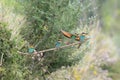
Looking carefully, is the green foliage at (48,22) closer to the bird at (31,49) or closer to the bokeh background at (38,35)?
the bokeh background at (38,35)

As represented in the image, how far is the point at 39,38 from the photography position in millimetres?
6414

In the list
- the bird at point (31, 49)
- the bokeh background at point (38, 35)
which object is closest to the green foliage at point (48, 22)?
the bokeh background at point (38, 35)

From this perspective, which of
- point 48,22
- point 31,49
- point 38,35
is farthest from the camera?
point 38,35

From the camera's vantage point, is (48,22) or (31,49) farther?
(48,22)

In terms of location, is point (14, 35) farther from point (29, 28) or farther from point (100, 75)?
point (100, 75)

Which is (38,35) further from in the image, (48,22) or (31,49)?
(31,49)

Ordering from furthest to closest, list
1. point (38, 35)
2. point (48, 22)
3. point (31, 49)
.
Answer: point (38, 35), point (48, 22), point (31, 49)

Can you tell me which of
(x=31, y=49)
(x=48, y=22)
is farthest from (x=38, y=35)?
(x=31, y=49)

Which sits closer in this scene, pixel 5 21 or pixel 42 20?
pixel 5 21

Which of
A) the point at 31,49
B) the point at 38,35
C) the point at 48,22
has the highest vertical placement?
the point at 48,22

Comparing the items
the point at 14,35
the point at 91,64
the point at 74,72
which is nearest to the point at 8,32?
the point at 14,35

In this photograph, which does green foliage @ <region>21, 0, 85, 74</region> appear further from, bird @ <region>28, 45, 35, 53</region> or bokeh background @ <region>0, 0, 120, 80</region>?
bird @ <region>28, 45, 35, 53</region>

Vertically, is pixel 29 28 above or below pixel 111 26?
below

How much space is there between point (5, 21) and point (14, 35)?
232 millimetres
